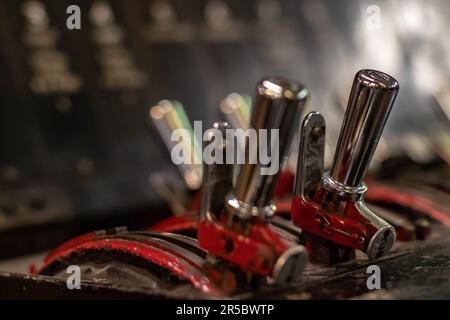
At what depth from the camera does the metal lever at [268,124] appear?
2.94 ft

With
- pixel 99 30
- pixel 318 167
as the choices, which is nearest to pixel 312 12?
pixel 99 30

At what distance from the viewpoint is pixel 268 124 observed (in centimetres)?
90

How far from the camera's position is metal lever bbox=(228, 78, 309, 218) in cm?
90

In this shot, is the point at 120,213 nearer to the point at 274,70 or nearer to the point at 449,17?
the point at 274,70

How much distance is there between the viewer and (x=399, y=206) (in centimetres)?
171

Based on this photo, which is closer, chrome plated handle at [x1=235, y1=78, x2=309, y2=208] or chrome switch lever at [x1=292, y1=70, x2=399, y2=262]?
chrome plated handle at [x1=235, y1=78, x2=309, y2=208]
